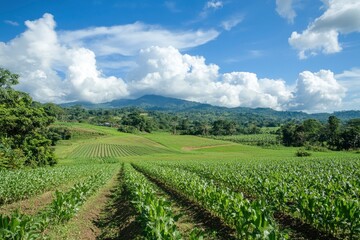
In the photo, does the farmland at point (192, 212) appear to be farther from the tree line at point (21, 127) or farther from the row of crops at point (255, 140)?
the row of crops at point (255, 140)

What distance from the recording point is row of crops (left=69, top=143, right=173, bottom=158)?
76.8 m

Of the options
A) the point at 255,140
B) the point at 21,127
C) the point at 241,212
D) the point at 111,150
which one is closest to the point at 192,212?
the point at 241,212

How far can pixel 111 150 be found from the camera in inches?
3366

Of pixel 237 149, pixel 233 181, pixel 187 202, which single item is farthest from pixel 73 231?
pixel 237 149

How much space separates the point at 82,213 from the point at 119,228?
10.6ft

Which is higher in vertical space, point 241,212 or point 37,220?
point 241,212

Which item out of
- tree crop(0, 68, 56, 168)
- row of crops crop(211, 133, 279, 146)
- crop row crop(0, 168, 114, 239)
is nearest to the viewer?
crop row crop(0, 168, 114, 239)

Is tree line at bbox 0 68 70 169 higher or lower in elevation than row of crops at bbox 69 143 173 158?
higher

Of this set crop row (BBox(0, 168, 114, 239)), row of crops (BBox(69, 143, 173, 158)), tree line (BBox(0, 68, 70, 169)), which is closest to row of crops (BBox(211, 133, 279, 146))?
row of crops (BBox(69, 143, 173, 158))

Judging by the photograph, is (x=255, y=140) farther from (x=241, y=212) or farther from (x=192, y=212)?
(x=241, y=212)

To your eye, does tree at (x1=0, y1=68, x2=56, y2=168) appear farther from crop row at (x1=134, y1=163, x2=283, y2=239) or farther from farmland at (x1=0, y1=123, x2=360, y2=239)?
crop row at (x1=134, y1=163, x2=283, y2=239)

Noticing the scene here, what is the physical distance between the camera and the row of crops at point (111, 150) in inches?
3023

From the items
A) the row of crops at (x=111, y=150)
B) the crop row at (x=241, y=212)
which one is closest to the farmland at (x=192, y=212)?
the crop row at (x=241, y=212)

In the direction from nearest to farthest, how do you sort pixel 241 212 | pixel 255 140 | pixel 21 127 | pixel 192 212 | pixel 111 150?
pixel 241 212
pixel 192 212
pixel 21 127
pixel 111 150
pixel 255 140
